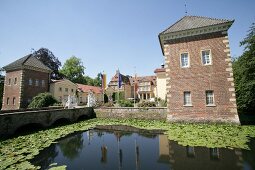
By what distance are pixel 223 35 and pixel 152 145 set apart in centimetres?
1328

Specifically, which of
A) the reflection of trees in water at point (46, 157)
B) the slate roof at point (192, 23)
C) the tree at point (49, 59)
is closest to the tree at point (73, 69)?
the tree at point (49, 59)

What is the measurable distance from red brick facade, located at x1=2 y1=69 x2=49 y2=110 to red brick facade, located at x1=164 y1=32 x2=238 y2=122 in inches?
1062

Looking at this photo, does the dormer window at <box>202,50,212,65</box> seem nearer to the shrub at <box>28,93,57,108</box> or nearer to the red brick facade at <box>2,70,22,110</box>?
the shrub at <box>28,93,57,108</box>

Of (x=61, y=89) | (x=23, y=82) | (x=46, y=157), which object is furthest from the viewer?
(x=61, y=89)

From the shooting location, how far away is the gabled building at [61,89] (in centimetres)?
3753

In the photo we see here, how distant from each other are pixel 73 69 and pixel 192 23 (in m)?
54.1

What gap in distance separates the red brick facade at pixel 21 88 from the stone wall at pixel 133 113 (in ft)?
53.1

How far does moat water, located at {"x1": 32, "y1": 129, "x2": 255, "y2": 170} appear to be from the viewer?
7007 mm

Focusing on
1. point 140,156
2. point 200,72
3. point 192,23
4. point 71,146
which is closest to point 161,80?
point 192,23

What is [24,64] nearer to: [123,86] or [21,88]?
[21,88]

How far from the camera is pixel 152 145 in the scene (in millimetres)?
10344

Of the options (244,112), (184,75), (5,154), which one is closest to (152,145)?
(5,154)

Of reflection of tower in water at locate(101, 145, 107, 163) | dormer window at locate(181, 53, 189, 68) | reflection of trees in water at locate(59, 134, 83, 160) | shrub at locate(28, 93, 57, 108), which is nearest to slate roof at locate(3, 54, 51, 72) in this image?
shrub at locate(28, 93, 57, 108)

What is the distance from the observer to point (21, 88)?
30094mm
